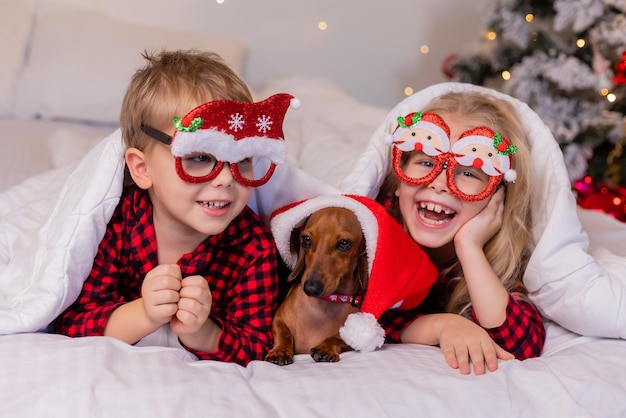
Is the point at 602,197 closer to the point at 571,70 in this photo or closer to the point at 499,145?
the point at 571,70

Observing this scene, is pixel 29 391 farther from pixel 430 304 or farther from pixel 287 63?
pixel 287 63

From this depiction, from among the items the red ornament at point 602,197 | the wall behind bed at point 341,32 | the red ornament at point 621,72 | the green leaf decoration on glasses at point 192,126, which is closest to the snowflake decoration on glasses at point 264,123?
the green leaf decoration on glasses at point 192,126

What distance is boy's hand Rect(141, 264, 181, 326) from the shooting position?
3.71ft

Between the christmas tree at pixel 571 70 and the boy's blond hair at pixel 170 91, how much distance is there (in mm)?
1898

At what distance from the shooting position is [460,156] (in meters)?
1.38

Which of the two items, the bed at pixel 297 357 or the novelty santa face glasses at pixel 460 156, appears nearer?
the bed at pixel 297 357

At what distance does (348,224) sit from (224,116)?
1.02 ft

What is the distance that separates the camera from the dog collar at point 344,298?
132 centimetres

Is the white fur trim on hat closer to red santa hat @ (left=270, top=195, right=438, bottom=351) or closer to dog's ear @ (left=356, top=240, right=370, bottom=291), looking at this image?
red santa hat @ (left=270, top=195, right=438, bottom=351)

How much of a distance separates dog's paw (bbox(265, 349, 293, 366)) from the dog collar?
13cm

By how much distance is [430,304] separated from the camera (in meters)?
1.59

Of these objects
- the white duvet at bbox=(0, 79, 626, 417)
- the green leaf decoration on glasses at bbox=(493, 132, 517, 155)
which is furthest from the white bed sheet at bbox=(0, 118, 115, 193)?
the green leaf decoration on glasses at bbox=(493, 132, 517, 155)

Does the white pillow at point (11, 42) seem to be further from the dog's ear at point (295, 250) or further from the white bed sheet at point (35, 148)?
the dog's ear at point (295, 250)

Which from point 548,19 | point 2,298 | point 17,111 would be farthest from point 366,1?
point 2,298
